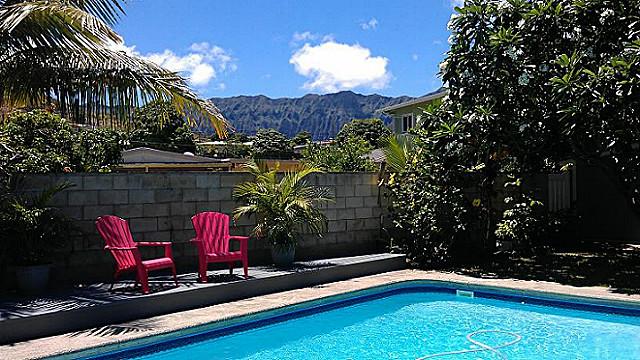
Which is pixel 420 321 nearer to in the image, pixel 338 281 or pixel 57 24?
pixel 338 281

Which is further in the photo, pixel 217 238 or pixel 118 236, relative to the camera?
pixel 217 238

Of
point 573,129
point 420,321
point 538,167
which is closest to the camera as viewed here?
point 420,321

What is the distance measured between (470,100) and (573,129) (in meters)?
1.73

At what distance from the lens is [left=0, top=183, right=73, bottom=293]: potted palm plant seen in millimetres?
6781

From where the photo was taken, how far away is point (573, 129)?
9008 millimetres

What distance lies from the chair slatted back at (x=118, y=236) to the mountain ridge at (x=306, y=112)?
177 metres

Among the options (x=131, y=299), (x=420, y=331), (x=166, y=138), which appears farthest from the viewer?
(x=166, y=138)

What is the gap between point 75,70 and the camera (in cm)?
720

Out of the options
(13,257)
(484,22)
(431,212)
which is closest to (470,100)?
(484,22)

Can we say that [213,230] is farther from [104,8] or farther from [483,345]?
[483,345]

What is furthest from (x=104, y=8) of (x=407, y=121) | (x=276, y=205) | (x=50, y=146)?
(x=407, y=121)

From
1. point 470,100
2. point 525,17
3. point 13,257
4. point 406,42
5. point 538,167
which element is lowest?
point 13,257

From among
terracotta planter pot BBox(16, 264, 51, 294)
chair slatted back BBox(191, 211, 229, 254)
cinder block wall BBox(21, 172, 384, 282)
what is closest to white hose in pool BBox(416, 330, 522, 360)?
chair slatted back BBox(191, 211, 229, 254)

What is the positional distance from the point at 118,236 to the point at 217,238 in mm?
1506
